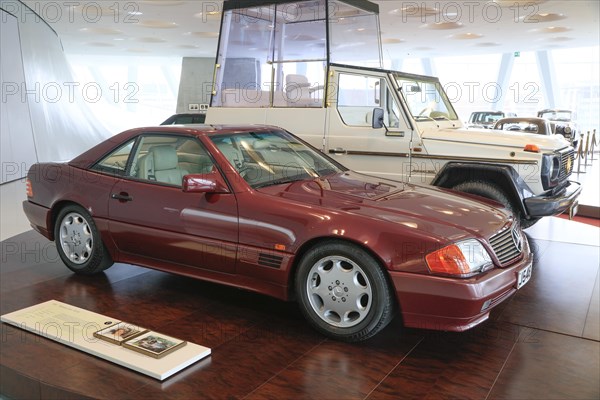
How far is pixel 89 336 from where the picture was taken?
3354 millimetres

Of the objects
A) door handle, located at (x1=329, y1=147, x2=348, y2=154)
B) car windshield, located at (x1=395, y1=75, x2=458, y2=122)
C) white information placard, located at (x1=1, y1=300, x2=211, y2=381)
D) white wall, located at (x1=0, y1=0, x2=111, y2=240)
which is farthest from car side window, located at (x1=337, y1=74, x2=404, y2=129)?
white wall, located at (x1=0, y1=0, x2=111, y2=240)

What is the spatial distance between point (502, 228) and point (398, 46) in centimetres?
1770

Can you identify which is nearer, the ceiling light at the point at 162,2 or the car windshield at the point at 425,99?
the car windshield at the point at 425,99

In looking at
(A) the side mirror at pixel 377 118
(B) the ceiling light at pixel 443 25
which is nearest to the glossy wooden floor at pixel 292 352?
(A) the side mirror at pixel 377 118

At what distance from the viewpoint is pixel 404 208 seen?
3451 millimetres

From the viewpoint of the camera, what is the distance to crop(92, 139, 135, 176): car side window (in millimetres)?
4262

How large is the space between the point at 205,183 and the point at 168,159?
25.0 inches

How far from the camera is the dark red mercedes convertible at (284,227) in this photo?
3107mm

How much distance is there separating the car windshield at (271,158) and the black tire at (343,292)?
0.75m

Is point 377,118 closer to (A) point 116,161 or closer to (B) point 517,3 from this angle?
(A) point 116,161

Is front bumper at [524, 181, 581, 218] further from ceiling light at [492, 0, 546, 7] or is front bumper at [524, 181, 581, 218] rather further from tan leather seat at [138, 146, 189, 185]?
ceiling light at [492, 0, 546, 7]

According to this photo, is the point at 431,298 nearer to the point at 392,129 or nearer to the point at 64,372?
the point at 64,372

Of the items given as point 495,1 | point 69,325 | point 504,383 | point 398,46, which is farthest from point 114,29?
point 504,383

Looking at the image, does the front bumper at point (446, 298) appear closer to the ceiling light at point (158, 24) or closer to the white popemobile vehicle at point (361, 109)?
the white popemobile vehicle at point (361, 109)
